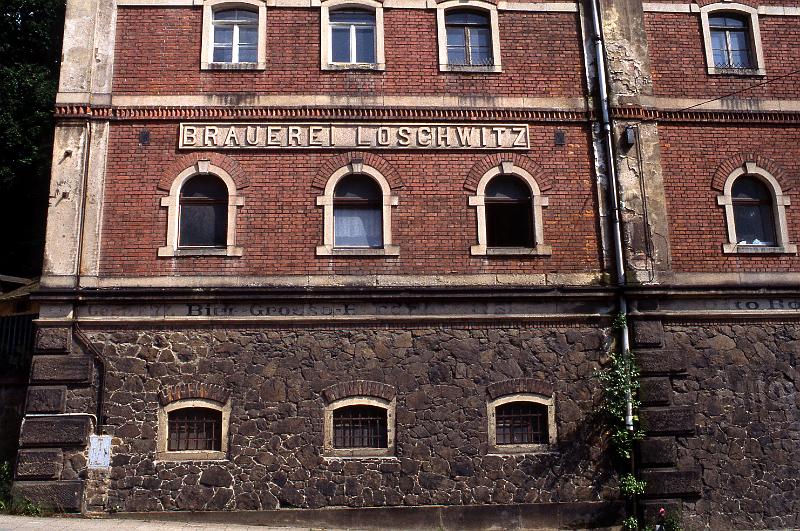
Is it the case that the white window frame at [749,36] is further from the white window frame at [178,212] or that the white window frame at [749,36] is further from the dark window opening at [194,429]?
the dark window opening at [194,429]

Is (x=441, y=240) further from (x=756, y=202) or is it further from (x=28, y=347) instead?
(x=28, y=347)

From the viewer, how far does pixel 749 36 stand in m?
13.5

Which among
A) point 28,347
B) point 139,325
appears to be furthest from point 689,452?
point 28,347

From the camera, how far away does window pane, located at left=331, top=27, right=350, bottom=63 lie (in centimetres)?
1277

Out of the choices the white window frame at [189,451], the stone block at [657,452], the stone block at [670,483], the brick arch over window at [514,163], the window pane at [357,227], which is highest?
the brick arch over window at [514,163]

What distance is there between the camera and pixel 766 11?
532 inches

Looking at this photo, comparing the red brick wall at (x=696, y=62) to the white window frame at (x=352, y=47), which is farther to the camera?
the red brick wall at (x=696, y=62)

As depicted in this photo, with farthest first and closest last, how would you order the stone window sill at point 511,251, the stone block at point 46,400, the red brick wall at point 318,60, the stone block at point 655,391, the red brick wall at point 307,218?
1. the red brick wall at point 318,60
2. the stone window sill at point 511,251
3. the red brick wall at point 307,218
4. the stone block at point 655,391
5. the stone block at point 46,400

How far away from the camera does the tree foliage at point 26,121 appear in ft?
56.0

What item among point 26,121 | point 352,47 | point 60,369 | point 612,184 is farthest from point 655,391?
point 26,121

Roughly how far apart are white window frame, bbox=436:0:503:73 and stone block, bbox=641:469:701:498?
7.74 metres

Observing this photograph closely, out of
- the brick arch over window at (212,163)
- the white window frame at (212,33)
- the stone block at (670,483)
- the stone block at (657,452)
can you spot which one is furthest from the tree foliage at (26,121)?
the stone block at (670,483)

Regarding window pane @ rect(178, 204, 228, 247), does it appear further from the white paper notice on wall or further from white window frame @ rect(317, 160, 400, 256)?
the white paper notice on wall

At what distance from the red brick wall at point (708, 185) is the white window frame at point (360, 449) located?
5.79 m
